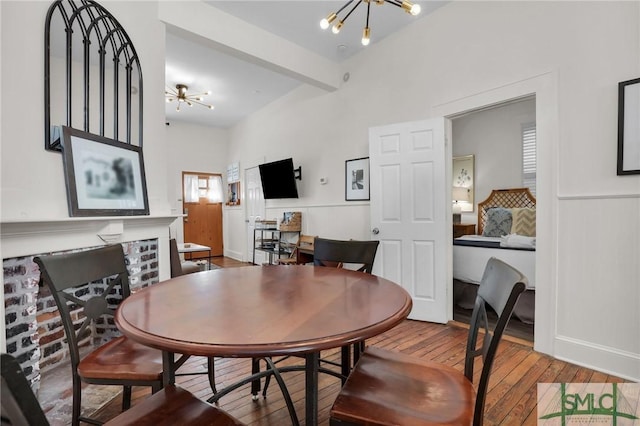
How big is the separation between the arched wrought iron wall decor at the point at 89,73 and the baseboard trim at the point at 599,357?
3.59 metres

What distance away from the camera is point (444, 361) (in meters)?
2.25

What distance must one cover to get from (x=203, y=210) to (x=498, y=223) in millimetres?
6089

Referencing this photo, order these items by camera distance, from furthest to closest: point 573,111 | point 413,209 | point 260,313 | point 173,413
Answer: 1. point 413,209
2. point 573,111
3. point 260,313
4. point 173,413

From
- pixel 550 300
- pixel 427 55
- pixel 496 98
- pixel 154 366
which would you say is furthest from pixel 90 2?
pixel 550 300

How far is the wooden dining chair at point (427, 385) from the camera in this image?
3.12ft

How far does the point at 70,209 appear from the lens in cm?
182

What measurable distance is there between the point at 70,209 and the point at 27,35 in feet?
3.22

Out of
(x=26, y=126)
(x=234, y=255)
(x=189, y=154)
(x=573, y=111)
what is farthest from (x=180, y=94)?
(x=573, y=111)

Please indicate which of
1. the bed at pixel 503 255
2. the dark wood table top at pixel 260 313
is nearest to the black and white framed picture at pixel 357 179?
the bed at pixel 503 255

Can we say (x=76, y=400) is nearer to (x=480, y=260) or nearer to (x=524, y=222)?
(x=480, y=260)

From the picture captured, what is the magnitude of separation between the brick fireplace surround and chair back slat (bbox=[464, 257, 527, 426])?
6.98 ft

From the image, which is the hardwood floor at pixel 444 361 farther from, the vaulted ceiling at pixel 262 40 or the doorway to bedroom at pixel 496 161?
the vaulted ceiling at pixel 262 40

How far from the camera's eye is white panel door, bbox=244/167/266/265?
239 inches

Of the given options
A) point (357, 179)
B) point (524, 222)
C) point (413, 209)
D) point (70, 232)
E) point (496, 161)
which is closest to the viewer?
point (70, 232)
